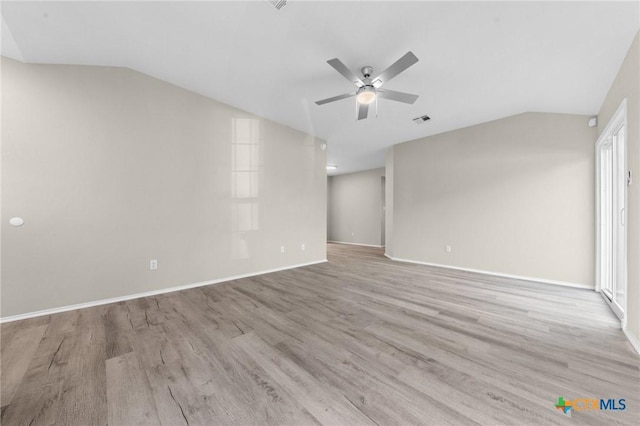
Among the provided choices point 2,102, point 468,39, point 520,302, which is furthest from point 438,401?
point 2,102

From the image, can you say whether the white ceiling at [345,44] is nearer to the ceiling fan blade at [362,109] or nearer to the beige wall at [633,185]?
the beige wall at [633,185]

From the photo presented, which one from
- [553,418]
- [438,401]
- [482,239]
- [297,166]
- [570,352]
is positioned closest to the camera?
[553,418]

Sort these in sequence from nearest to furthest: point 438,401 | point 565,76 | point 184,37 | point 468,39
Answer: point 438,401
point 468,39
point 184,37
point 565,76

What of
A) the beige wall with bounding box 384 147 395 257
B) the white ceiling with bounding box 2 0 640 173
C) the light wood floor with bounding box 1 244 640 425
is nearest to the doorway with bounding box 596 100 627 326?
the light wood floor with bounding box 1 244 640 425

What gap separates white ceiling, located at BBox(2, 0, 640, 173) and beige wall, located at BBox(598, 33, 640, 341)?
216mm

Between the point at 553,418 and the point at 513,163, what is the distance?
3.90 metres

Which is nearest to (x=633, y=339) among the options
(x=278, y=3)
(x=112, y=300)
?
(x=278, y=3)

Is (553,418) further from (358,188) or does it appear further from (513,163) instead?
(358,188)

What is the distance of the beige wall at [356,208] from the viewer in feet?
26.1

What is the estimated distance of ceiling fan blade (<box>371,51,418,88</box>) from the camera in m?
2.09

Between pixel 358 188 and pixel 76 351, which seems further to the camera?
pixel 358 188

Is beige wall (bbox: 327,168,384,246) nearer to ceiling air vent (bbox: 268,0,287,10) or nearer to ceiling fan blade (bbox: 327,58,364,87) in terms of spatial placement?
ceiling fan blade (bbox: 327,58,364,87)

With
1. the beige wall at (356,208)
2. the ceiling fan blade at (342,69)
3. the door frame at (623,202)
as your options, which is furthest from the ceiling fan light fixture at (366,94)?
the beige wall at (356,208)

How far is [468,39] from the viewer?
2236mm
